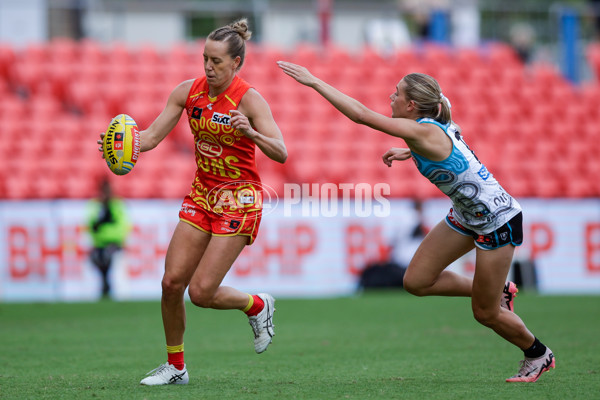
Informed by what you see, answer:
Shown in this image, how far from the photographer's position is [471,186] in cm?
582

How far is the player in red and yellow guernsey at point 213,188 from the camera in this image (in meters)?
6.01

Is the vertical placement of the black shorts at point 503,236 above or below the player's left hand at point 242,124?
below

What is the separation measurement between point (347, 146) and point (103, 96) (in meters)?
4.98

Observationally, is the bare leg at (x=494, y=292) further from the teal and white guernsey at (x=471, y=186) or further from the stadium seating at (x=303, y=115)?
the stadium seating at (x=303, y=115)

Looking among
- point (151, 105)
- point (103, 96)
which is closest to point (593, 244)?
point (151, 105)

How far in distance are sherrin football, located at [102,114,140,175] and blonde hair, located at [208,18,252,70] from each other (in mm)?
915

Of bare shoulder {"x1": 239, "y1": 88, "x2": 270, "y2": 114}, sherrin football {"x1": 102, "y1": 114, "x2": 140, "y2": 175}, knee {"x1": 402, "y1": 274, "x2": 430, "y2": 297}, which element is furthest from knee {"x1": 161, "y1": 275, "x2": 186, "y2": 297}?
knee {"x1": 402, "y1": 274, "x2": 430, "y2": 297}

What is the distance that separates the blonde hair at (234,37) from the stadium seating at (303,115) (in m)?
9.21

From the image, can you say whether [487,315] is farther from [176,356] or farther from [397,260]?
[397,260]

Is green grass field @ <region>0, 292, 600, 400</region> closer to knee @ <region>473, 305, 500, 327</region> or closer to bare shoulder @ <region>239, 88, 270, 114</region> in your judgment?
knee @ <region>473, 305, 500, 327</region>

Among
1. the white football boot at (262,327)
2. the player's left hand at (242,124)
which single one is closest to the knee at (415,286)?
the white football boot at (262,327)

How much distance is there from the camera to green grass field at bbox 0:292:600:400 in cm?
577

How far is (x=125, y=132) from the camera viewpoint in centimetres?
614

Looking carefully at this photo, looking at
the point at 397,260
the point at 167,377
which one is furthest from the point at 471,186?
the point at 397,260
